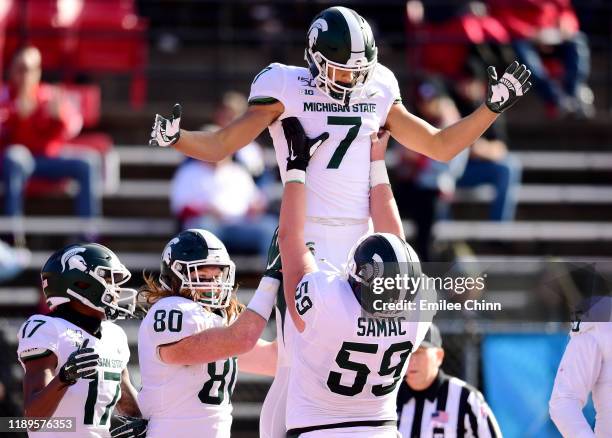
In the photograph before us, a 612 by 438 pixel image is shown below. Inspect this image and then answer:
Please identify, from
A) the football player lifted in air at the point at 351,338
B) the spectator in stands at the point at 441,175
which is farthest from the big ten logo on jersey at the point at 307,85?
the spectator in stands at the point at 441,175

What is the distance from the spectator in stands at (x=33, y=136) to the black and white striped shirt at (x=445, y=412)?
13.1 ft

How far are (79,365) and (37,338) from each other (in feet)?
1.04

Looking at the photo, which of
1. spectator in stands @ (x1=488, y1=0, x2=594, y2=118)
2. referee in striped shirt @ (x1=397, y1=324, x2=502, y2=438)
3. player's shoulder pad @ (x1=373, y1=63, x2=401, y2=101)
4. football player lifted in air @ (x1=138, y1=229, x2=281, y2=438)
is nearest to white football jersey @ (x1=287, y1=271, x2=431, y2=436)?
football player lifted in air @ (x1=138, y1=229, x2=281, y2=438)

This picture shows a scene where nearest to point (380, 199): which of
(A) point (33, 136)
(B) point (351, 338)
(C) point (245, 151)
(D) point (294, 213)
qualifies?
(D) point (294, 213)

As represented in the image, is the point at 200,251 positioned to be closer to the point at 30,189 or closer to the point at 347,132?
the point at 347,132

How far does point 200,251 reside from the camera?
215 inches

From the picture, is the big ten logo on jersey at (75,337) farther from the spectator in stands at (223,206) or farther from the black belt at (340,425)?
→ the spectator in stands at (223,206)

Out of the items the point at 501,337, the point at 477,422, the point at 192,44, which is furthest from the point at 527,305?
the point at 192,44

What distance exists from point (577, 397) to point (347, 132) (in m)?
1.38

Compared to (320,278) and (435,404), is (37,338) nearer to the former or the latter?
(320,278)

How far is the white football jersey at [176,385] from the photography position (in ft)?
17.5

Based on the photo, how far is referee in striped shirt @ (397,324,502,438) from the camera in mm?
6305

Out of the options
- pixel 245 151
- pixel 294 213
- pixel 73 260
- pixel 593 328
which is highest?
pixel 245 151

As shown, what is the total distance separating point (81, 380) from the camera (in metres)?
5.32
